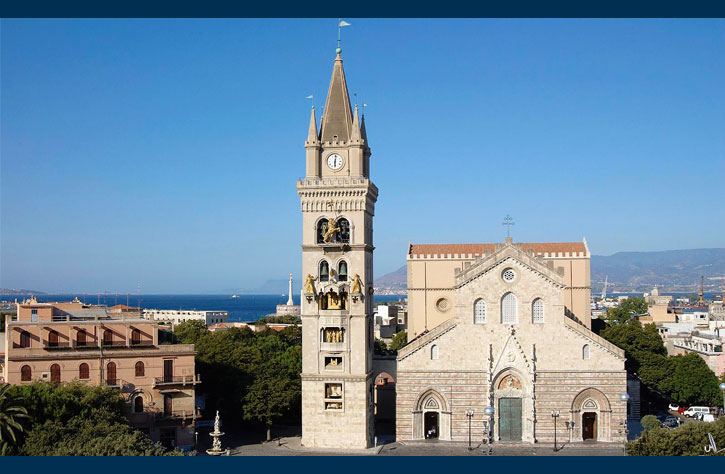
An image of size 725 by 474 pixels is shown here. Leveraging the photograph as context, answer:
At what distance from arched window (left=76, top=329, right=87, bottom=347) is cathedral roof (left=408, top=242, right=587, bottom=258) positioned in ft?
107

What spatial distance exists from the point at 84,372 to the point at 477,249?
37.9m

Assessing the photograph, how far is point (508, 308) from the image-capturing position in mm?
55719

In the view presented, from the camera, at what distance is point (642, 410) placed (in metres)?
69.1

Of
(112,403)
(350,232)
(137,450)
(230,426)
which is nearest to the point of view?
(137,450)

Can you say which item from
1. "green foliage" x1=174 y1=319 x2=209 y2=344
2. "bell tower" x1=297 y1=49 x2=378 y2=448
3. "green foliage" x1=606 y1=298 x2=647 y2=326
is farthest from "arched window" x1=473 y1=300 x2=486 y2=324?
"green foliage" x1=606 y1=298 x2=647 y2=326

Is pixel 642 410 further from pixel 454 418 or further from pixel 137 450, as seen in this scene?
pixel 137 450

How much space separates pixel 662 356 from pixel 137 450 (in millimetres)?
51591

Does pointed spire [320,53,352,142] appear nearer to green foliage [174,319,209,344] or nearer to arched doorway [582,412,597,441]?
arched doorway [582,412,597,441]

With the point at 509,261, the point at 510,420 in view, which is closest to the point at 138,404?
the point at 510,420

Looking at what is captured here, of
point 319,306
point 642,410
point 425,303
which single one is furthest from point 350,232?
point 642,410

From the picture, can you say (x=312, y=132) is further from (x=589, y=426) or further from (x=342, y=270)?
(x=589, y=426)

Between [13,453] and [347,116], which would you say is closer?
[13,453]

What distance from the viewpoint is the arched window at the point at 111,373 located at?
5428cm

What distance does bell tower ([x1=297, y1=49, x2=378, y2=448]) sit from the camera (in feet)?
176
